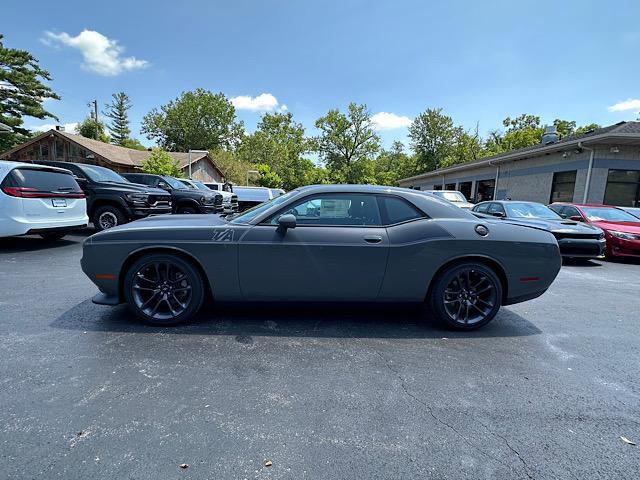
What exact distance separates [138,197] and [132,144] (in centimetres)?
6278

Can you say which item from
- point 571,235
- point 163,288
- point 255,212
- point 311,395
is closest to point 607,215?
point 571,235

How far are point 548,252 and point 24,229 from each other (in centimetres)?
843

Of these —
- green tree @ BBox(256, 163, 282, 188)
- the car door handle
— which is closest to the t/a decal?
the car door handle

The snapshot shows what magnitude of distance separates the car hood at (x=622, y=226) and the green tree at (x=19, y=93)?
45.6m

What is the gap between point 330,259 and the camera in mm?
3268

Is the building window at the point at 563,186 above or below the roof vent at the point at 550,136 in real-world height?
below

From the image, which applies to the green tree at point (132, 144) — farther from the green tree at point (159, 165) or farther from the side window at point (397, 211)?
the side window at point (397, 211)

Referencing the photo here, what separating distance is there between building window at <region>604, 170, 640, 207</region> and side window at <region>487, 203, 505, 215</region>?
7989 millimetres

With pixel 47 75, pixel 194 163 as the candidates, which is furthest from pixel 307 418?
pixel 47 75

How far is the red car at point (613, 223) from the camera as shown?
8.02 meters

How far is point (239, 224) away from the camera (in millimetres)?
3377

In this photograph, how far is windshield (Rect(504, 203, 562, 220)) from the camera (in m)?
8.47

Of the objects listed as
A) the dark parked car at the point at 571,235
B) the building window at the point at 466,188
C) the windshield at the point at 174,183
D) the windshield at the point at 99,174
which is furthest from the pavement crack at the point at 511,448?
the building window at the point at 466,188

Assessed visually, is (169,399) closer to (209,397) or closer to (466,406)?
(209,397)
